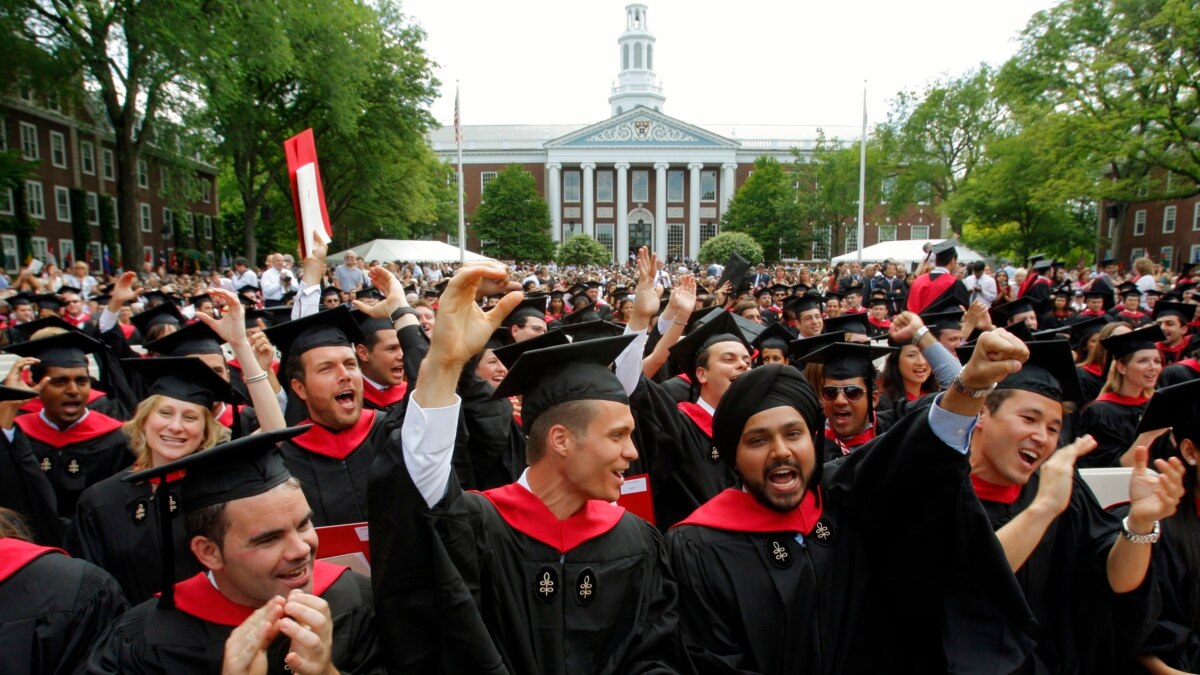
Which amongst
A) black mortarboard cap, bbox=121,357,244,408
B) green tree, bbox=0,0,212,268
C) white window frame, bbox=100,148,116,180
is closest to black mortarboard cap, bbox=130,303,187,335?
black mortarboard cap, bbox=121,357,244,408

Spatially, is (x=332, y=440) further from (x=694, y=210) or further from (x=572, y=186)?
(x=572, y=186)

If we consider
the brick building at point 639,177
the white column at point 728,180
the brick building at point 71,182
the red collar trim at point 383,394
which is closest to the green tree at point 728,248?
the brick building at point 639,177

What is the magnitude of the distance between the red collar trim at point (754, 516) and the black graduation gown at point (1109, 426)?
3.85 metres

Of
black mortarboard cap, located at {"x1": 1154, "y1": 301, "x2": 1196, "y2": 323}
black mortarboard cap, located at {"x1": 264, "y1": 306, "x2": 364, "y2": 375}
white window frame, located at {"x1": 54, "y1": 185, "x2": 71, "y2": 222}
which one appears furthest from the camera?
white window frame, located at {"x1": 54, "y1": 185, "x2": 71, "y2": 222}

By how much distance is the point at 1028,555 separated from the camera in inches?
107

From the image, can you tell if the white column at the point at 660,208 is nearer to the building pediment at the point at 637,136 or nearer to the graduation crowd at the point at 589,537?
the building pediment at the point at 637,136

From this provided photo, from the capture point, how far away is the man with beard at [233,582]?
2189 millimetres

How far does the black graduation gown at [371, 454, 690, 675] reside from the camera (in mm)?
2129

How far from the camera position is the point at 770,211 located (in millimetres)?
66938

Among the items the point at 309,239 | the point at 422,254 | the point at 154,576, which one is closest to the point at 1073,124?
the point at 422,254

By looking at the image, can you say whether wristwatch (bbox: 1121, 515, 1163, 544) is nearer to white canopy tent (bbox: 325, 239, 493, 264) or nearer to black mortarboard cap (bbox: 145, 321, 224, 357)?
black mortarboard cap (bbox: 145, 321, 224, 357)

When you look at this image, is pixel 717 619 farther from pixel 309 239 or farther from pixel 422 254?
pixel 422 254

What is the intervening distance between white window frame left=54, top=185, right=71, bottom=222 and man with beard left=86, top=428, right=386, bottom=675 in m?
43.1

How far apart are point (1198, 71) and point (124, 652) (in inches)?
1452
